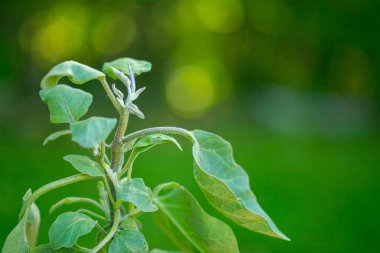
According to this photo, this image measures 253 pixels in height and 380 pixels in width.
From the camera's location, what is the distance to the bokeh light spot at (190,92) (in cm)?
629

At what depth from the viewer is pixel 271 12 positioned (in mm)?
6406

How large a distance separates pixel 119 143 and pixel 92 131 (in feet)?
0.38

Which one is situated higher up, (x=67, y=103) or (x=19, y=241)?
(x=67, y=103)

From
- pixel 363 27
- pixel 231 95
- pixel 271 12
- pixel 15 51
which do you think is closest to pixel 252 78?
pixel 231 95

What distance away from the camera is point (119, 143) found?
0.56 m

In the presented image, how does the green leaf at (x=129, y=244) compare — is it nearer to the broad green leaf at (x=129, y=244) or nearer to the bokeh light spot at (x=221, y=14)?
the broad green leaf at (x=129, y=244)

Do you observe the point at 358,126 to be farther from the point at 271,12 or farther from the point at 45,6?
Result: the point at 45,6

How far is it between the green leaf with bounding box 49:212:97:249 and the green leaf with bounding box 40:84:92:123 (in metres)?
0.08

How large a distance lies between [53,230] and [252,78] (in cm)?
615

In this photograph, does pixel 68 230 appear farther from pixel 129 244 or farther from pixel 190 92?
pixel 190 92

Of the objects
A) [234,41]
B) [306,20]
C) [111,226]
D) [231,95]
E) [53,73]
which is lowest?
[231,95]

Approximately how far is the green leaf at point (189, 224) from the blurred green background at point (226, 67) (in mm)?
3025

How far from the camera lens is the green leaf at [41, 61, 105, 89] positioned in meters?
0.48

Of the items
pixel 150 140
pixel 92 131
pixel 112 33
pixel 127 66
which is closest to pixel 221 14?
pixel 112 33
